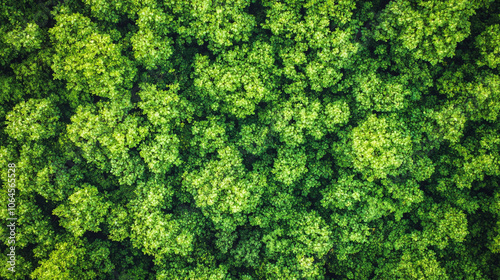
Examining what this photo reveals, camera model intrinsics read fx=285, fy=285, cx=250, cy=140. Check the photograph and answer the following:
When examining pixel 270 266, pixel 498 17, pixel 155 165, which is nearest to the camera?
pixel 498 17

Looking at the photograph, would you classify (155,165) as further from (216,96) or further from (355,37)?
(355,37)

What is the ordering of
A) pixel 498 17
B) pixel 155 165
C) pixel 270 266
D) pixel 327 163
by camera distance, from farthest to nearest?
pixel 327 163, pixel 270 266, pixel 155 165, pixel 498 17

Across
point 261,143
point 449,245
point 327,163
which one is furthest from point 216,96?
point 449,245

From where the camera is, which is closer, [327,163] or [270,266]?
[270,266]

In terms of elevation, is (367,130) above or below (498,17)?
below

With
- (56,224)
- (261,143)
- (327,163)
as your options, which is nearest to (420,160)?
(327,163)

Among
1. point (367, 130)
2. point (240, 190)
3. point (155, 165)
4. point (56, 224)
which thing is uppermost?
point (367, 130)
